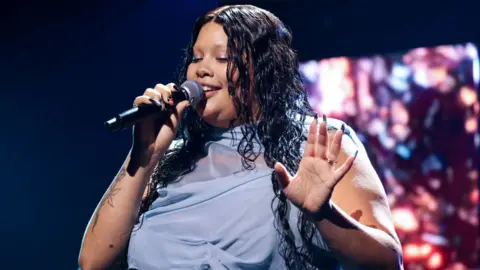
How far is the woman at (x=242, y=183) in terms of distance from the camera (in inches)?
44.1

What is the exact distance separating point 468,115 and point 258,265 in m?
2.37

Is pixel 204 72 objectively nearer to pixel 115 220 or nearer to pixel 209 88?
pixel 209 88

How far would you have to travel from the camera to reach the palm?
1044 mm

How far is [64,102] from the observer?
84.9 inches

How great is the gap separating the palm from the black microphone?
1.03 feet

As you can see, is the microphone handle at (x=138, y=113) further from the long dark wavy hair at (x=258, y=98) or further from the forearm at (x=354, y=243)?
the forearm at (x=354, y=243)

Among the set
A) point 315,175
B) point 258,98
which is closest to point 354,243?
point 315,175

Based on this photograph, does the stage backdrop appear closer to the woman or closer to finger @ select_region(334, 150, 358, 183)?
the woman

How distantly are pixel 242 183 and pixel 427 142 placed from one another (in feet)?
7.29

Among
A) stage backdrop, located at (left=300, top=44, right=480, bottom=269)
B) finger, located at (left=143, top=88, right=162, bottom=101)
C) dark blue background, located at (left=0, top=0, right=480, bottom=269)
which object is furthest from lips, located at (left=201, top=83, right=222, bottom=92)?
stage backdrop, located at (left=300, top=44, right=480, bottom=269)

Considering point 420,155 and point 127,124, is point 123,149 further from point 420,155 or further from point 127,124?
point 420,155

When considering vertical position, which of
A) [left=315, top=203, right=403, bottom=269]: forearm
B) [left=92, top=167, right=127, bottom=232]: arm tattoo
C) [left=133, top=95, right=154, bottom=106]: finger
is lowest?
[left=315, top=203, right=403, bottom=269]: forearm

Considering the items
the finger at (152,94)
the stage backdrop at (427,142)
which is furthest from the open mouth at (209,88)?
the stage backdrop at (427,142)

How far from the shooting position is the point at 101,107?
2.22 m
